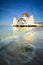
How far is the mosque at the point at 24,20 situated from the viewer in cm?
185

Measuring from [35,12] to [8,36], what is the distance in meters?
0.54

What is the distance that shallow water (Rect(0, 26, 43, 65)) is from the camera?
1.56 meters

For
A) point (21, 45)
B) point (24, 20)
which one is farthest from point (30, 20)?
point (21, 45)

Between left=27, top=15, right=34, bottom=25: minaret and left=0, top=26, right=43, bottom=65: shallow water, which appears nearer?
left=0, top=26, right=43, bottom=65: shallow water

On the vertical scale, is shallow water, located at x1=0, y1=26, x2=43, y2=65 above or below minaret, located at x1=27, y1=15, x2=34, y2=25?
below

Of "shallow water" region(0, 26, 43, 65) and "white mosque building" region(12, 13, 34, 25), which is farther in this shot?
"white mosque building" region(12, 13, 34, 25)

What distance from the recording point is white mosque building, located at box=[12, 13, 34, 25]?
6.06 feet

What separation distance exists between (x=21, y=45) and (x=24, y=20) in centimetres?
41

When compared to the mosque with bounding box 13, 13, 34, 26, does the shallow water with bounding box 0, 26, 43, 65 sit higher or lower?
lower

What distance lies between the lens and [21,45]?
67.7 inches

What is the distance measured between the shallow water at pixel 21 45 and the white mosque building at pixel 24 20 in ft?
0.29

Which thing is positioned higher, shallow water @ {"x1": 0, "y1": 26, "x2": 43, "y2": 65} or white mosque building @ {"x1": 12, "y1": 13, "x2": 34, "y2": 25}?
white mosque building @ {"x1": 12, "y1": 13, "x2": 34, "y2": 25}

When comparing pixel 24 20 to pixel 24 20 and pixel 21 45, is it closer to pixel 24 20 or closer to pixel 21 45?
pixel 24 20

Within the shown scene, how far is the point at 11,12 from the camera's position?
6.19 ft
